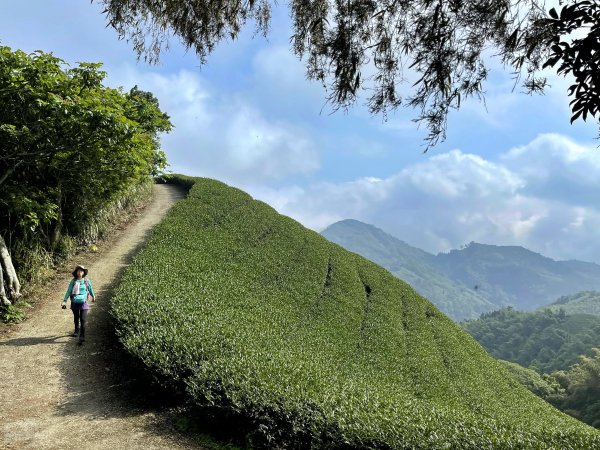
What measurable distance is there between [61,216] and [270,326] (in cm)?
932

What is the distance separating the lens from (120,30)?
21.5 feet

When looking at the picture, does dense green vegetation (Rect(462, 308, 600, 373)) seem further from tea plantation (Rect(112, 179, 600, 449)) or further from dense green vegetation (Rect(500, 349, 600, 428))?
tea plantation (Rect(112, 179, 600, 449))

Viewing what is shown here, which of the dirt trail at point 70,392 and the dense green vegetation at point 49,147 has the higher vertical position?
the dense green vegetation at point 49,147

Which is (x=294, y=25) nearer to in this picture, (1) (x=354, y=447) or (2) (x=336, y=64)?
(2) (x=336, y=64)

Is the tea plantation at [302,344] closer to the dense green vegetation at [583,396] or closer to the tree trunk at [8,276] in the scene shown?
the tree trunk at [8,276]

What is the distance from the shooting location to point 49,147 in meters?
13.9

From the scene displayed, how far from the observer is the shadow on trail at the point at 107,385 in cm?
910

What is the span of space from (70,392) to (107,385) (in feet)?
2.51

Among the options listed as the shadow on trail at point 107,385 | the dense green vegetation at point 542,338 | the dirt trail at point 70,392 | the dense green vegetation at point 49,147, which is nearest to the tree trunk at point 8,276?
the dense green vegetation at point 49,147

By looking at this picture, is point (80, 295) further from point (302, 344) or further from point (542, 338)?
point (542, 338)

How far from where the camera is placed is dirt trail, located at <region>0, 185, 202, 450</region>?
314 inches

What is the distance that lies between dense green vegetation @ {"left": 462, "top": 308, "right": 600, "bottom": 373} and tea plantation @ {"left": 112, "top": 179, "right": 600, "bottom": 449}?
A: 117281 mm

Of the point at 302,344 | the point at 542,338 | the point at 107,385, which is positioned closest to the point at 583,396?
the point at 302,344

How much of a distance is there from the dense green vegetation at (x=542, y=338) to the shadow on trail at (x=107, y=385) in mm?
134514
